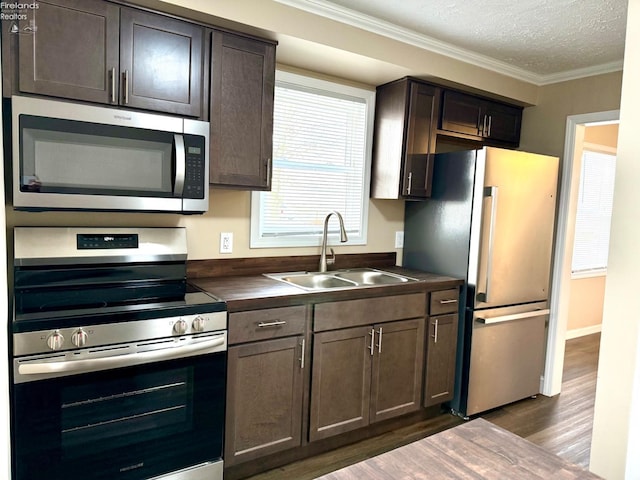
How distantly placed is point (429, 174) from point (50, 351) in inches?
96.0

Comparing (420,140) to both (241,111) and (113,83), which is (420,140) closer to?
Answer: (241,111)

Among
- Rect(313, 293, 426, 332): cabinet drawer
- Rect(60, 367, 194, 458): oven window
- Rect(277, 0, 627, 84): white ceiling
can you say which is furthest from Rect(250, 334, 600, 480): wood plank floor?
Rect(277, 0, 627, 84): white ceiling

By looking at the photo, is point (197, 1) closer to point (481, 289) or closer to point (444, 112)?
point (444, 112)

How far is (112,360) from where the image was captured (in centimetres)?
169

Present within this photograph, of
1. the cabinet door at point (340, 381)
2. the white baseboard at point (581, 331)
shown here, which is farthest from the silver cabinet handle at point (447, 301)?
the white baseboard at point (581, 331)

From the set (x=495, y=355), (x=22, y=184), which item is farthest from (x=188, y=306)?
(x=495, y=355)

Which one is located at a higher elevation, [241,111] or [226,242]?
[241,111]

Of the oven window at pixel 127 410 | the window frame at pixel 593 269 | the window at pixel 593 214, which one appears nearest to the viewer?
the oven window at pixel 127 410

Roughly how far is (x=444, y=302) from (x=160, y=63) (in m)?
2.12

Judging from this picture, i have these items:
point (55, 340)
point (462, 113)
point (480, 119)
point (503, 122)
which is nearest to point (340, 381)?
point (55, 340)

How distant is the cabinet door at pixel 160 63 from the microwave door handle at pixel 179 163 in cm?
16

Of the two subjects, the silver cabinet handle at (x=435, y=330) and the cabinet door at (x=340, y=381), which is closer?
the cabinet door at (x=340, y=381)

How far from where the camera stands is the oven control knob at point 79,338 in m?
1.63

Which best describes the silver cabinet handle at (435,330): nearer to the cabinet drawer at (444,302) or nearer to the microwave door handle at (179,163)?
the cabinet drawer at (444,302)
